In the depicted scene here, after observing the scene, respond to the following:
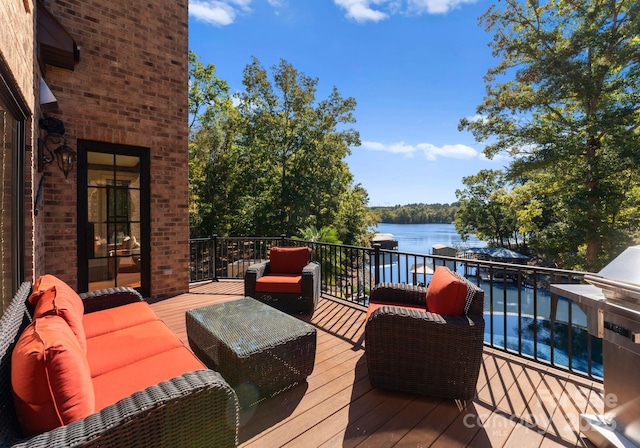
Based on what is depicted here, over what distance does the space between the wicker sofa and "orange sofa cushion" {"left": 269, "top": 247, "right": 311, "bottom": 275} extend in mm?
2415

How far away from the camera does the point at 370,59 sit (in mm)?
9906

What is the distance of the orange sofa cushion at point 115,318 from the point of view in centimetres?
202

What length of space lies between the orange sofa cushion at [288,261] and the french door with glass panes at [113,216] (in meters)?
1.87

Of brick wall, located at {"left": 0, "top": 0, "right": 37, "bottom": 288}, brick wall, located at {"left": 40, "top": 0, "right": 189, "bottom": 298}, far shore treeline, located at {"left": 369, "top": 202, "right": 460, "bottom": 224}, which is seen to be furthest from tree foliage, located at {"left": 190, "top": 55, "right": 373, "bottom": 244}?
far shore treeline, located at {"left": 369, "top": 202, "right": 460, "bottom": 224}

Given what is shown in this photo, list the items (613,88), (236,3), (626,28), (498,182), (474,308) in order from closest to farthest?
1. (474,308)
2. (236,3)
3. (626,28)
4. (613,88)
5. (498,182)

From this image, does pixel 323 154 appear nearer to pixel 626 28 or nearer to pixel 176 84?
pixel 176 84

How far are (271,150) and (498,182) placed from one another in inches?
391

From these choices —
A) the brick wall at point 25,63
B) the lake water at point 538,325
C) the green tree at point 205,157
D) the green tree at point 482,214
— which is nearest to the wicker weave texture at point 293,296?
the lake water at point 538,325

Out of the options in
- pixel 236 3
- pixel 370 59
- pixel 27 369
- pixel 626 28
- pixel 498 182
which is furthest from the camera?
pixel 498 182

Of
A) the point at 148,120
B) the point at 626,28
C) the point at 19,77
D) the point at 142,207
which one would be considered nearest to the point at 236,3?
the point at 148,120

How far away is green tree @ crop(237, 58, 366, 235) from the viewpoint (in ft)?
42.3

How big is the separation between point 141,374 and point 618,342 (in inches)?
98.0

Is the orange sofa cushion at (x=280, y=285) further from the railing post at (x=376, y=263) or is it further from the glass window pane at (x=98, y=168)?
the glass window pane at (x=98, y=168)

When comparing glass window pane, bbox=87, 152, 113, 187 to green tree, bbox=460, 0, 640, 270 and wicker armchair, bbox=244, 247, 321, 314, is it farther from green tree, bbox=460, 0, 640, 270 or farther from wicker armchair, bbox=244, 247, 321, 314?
green tree, bbox=460, 0, 640, 270
